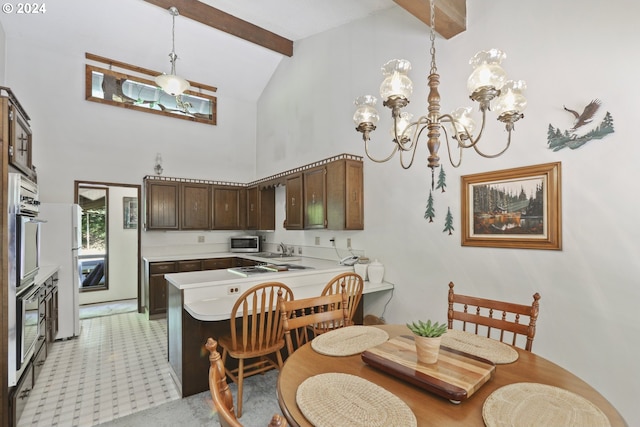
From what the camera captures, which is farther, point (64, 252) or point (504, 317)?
point (64, 252)

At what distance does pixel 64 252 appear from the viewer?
3631mm

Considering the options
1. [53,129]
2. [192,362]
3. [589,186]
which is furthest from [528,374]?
[53,129]

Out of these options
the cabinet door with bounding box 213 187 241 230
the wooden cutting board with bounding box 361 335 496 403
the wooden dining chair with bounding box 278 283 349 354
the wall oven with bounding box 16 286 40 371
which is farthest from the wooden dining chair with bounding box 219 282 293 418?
the cabinet door with bounding box 213 187 241 230

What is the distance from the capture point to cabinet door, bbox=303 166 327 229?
379 cm

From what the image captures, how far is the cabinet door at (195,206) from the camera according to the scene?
5128mm

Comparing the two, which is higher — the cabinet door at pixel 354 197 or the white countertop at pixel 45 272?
the cabinet door at pixel 354 197

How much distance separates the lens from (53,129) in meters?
4.37

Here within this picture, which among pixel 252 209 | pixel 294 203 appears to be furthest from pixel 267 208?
pixel 294 203

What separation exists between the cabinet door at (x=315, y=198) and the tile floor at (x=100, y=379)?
217 centimetres

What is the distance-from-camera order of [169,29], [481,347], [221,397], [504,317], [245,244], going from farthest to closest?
[245,244] → [169,29] → [504,317] → [481,347] → [221,397]

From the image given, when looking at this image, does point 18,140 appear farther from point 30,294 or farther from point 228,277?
point 228,277

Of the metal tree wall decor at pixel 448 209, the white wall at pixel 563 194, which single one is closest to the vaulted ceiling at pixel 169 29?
the white wall at pixel 563 194

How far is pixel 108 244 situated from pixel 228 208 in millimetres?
2224

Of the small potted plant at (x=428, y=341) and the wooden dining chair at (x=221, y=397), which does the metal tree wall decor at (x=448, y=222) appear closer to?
the small potted plant at (x=428, y=341)
